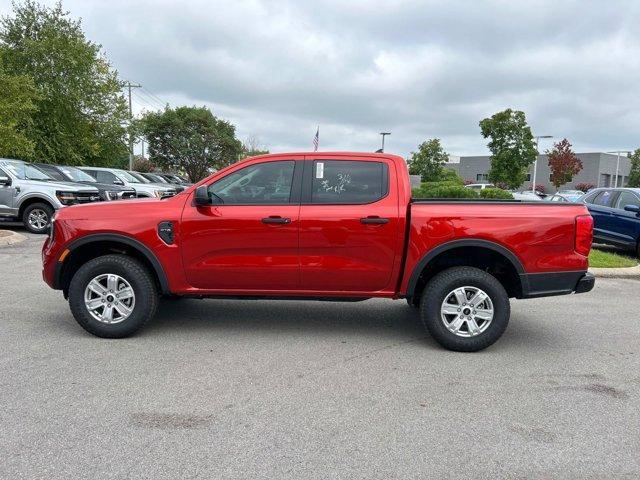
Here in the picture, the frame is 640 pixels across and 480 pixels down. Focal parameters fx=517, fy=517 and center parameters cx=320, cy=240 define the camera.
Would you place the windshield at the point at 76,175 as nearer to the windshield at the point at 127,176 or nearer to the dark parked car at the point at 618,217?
the windshield at the point at 127,176

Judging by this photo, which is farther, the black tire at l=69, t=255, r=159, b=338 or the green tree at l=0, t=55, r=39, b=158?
the green tree at l=0, t=55, r=39, b=158

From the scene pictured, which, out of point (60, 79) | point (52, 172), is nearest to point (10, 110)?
point (52, 172)

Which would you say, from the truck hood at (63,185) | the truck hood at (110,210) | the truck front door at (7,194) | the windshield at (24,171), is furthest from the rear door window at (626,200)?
the truck front door at (7,194)

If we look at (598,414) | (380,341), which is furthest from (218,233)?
(598,414)

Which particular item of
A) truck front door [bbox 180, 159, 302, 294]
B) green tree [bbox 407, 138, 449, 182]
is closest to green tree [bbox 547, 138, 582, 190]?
green tree [bbox 407, 138, 449, 182]

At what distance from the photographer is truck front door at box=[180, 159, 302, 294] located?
4.84 meters

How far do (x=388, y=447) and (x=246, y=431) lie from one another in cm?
90

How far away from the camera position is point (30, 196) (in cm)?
1253

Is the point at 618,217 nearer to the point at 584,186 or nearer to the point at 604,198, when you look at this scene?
the point at 604,198

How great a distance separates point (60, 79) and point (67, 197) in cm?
1328

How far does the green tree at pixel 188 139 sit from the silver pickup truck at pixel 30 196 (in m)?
31.0

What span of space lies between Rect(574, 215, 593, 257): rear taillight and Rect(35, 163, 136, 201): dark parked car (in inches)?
525

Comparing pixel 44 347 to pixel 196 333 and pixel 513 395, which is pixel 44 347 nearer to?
pixel 196 333

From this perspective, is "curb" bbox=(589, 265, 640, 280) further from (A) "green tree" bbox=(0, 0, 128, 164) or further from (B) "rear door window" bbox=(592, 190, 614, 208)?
(A) "green tree" bbox=(0, 0, 128, 164)
